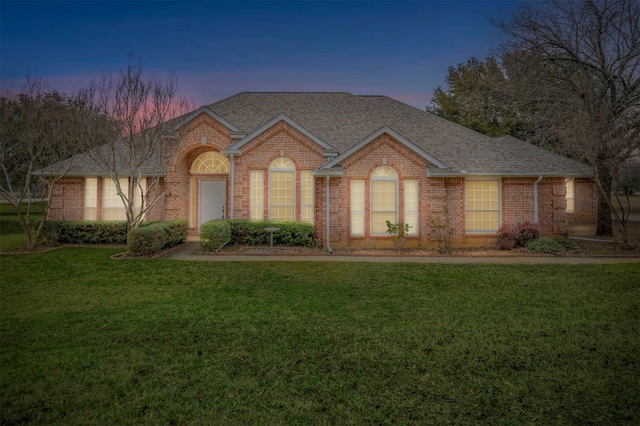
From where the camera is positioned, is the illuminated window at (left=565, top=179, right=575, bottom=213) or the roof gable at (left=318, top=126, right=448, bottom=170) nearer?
the roof gable at (left=318, top=126, right=448, bottom=170)

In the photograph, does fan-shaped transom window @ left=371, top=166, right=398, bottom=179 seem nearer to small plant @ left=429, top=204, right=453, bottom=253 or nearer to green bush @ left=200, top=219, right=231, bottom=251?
small plant @ left=429, top=204, right=453, bottom=253

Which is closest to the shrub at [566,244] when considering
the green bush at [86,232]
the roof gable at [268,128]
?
the roof gable at [268,128]

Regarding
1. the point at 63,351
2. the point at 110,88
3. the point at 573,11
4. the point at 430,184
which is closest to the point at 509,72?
the point at 573,11

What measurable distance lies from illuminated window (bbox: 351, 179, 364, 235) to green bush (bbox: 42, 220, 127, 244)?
1006 cm

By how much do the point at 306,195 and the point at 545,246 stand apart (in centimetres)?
979

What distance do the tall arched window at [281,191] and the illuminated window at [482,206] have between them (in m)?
7.89

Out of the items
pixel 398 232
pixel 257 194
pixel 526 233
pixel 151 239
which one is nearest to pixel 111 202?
pixel 151 239

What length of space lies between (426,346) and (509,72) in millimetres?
21274

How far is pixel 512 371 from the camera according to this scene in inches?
177

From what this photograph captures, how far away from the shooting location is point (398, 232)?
593 inches

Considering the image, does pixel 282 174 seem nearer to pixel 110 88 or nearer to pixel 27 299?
pixel 110 88

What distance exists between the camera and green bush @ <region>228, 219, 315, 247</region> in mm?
14953

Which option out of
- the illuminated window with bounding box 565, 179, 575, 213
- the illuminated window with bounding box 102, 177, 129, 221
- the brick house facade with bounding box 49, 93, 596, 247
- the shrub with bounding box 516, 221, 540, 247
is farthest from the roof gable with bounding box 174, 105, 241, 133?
the illuminated window with bounding box 565, 179, 575, 213

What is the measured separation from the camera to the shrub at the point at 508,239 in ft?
48.9
